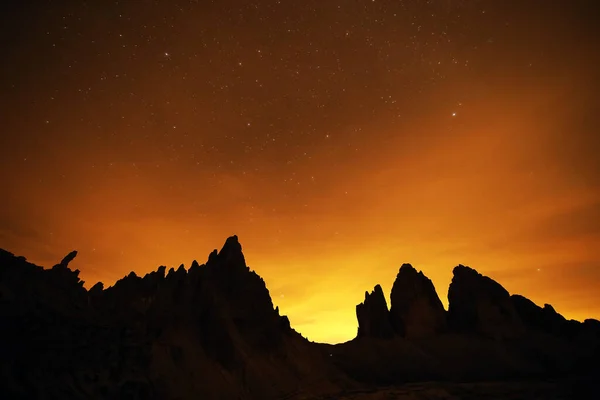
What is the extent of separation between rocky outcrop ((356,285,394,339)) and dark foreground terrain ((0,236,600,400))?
28 cm

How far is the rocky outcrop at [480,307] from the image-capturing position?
61.3 meters

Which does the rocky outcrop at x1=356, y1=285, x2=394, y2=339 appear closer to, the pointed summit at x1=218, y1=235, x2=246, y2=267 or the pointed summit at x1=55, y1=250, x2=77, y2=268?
the pointed summit at x1=218, y1=235, x2=246, y2=267

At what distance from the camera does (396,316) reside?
66000mm

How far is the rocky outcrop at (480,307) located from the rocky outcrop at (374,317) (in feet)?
50.1

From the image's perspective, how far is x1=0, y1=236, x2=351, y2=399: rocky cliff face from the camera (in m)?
17.4

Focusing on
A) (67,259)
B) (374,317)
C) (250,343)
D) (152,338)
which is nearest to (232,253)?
(250,343)

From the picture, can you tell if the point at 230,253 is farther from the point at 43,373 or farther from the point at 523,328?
the point at 523,328

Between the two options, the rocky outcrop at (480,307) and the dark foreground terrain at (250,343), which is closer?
the dark foreground terrain at (250,343)

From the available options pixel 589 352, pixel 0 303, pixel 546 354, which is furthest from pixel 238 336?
pixel 589 352

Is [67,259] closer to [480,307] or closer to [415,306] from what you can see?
[415,306]

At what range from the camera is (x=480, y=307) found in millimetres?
63562

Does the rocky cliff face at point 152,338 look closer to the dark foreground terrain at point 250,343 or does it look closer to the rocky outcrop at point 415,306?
the dark foreground terrain at point 250,343

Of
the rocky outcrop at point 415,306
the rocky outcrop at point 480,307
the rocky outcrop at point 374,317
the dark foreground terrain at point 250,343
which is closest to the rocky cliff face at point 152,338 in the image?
the dark foreground terrain at point 250,343

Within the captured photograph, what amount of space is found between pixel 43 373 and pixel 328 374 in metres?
33.9
